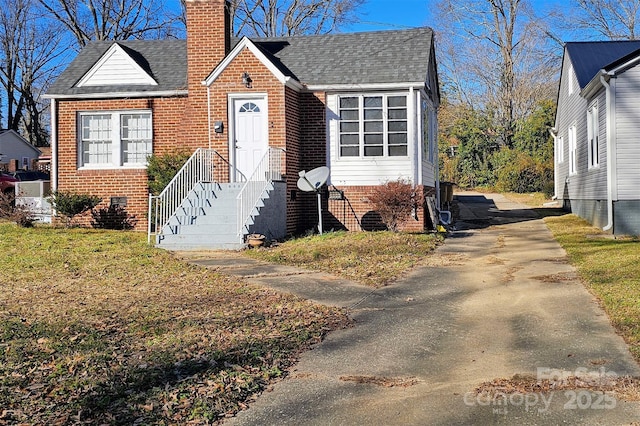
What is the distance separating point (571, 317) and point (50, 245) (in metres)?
10.6

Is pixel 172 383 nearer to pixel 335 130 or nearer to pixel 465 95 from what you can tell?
pixel 335 130

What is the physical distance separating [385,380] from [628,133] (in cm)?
1275

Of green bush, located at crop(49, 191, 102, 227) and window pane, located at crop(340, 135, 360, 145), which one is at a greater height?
window pane, located at crop(340, 135, 360, 145)

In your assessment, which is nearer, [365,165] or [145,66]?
[365,165]

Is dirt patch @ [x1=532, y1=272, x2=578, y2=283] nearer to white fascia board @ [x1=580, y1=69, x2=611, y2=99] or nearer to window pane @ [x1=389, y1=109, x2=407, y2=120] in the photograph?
white fascia board @ [x1=580, y1=69, x2=611, y2=99]

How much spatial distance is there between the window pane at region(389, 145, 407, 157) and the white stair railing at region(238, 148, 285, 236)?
115 inches

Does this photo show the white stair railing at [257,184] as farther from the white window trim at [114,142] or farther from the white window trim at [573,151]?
the white window trim at [573,151]

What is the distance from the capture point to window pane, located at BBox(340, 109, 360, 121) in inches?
683

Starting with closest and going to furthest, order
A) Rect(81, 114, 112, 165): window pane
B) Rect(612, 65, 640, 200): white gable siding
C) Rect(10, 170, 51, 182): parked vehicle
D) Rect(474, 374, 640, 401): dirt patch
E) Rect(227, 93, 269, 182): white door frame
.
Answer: Rect(474, 374, 640, 401): dirt patch, Rect(612, 65, 640, 200): white gable siding, Rect(227, 93, 269, 182): white door frame, Rect(81, 114, 112, 165): window pane, Rect(10, 170, 51, 182): parked vehicle

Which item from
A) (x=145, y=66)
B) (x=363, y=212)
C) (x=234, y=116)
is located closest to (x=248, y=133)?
(x=234, y=116)

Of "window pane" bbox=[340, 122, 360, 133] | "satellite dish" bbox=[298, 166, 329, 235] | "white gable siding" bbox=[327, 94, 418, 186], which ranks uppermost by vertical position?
"window pane" bbox=[340, 122, 360, 133]

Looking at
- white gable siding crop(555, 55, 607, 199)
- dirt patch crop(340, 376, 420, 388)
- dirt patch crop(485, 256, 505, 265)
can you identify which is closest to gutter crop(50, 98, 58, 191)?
dirt patch crop(485, 256, 505, 265)

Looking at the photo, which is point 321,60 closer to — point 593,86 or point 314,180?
point 314,180

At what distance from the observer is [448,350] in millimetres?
6148
